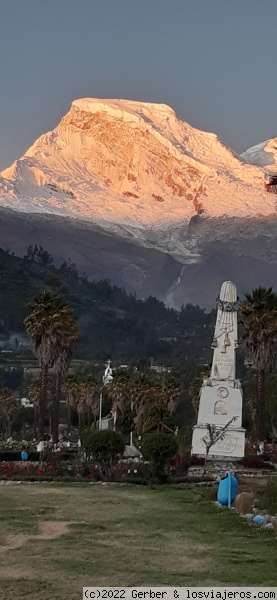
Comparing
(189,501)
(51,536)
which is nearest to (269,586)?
(51,536)

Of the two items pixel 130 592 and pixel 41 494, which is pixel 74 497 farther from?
pixel 130 592

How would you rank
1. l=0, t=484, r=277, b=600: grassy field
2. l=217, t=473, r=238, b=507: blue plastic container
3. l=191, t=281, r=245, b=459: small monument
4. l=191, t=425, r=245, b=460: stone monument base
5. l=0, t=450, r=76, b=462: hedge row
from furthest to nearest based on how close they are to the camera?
l=191, t=281, r=245, b=459: small monument
l=191, t=425, r=245, b=460: stone monument base
l=0, t=450, r=76, b=462: hedge row
l=217, t=473, r=238, b=507: blue plastic container
l=0, t=484, r=277, b=600: grassy field

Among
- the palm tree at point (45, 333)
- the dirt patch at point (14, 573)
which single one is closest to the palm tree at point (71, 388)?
the palm tree at point (45, 333)

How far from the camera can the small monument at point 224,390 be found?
180 feet

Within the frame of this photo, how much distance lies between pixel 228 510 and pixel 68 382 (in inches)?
2805

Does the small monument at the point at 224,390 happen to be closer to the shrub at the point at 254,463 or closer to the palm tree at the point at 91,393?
the shrub at the point at 254,463

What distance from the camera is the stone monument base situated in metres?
53.6

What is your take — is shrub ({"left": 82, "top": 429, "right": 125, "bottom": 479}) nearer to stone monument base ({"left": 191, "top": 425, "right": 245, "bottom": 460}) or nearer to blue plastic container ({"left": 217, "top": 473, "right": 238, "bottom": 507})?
blue plastic container ({"left": 217, "top": 473, "right": 238, "bottom": 507})

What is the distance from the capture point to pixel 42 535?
62.3 feet

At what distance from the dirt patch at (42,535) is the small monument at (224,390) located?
34.1 m

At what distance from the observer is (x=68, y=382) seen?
310 feet

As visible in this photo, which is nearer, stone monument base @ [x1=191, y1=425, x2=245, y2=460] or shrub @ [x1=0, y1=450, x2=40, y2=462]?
shrub @ [x1=0, y1=450, x2=40, y2=462]

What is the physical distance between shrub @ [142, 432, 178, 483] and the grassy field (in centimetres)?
826

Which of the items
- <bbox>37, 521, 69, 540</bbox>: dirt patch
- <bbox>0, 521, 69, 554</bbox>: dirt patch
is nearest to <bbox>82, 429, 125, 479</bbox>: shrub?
<bbox>37, 521, 69, 540</bbox>: dirt patch
